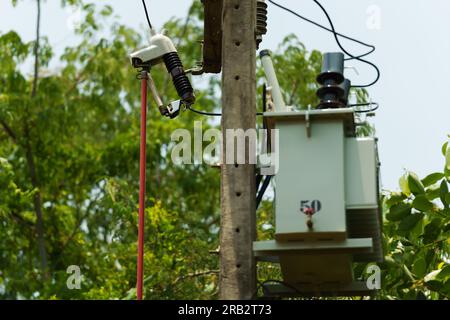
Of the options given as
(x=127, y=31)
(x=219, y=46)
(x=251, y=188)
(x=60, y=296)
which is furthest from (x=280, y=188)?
(x=127, y=31)

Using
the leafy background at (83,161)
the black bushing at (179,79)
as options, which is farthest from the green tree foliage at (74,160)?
the black bushing at (179,79)

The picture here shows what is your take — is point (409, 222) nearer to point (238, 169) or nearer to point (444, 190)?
point (444, 190)

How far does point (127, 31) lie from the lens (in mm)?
23969

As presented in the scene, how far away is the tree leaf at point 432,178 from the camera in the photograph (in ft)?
31.3

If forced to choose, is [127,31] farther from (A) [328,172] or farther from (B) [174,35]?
(A) [328,172]

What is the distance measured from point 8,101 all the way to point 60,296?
3914mm

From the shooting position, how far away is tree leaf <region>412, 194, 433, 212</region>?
9.55 metres

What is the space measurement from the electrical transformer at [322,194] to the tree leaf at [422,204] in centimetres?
267

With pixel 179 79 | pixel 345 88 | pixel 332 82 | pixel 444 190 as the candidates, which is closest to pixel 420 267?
pixel 444 190

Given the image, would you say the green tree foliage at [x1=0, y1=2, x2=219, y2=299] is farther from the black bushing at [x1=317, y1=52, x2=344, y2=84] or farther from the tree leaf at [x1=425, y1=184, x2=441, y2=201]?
the black bushing at [x1=317, y1=52, x2=344, y2=84]

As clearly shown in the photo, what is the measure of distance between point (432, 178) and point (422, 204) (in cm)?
21

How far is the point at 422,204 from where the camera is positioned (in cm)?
956

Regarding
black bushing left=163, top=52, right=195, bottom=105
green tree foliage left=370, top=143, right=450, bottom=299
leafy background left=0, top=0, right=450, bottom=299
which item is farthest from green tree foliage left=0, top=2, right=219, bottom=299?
black bushing left=163, top=52, right=195, bottom=105

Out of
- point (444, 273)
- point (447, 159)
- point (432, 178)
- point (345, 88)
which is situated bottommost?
point (444, 273)
